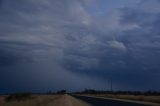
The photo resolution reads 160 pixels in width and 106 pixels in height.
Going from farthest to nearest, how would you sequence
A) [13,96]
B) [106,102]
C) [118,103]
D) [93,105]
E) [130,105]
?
[13,96] → [93,105] → [106,102] → [118,103] → [130,105]

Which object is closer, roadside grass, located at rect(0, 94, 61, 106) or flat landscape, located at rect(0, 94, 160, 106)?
flat landscape, located at rect(0, 94, 160, 106)

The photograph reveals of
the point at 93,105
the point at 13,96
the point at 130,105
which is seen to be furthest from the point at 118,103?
the point at 13,96

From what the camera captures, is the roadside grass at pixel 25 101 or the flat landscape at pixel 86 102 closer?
the flat landscape at pixel 86 102

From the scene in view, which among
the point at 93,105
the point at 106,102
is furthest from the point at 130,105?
the point at 93,105

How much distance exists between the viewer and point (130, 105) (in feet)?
116

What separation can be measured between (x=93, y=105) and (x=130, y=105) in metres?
18.8

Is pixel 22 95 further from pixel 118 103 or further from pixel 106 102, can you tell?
pixel 118 103

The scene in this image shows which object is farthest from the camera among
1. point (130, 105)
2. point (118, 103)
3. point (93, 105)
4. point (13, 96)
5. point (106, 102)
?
point (13, 96)

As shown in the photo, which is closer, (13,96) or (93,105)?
(93,105)

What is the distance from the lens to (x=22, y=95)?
9556cm

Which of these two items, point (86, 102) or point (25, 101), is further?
point (25, 101)

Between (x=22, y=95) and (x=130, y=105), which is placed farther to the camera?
(x=22, y=95)

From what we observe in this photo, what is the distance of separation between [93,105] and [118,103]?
14520 mm

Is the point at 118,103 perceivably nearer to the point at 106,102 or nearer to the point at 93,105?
the point at 106,102
